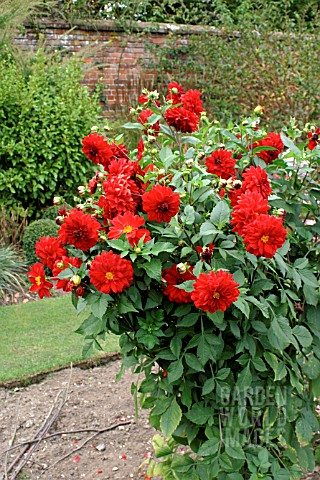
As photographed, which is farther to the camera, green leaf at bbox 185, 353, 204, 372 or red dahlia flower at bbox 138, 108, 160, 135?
red dahlia flower at bbox 138, 108, 160, 135

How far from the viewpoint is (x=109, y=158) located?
1.98 m

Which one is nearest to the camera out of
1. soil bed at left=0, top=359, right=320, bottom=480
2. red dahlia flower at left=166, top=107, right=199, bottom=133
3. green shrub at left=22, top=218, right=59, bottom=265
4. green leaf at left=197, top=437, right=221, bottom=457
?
green leaf at left=197, top=437, right=221, bottom=457

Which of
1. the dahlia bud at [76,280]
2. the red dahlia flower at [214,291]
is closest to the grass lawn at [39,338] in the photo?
the dahlia bud at [76,280]

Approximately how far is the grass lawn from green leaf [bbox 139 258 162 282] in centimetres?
194

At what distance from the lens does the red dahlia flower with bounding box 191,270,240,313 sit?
148 centimetres

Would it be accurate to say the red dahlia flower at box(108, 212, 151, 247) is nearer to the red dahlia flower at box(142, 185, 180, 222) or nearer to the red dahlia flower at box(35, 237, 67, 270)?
the red dahlia flower at box(142, 185, 180, 222)

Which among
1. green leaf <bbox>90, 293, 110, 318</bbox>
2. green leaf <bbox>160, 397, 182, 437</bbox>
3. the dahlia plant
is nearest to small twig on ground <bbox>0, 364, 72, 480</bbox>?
the dahlia plant

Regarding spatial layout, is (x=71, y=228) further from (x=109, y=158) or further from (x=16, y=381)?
(x=16, y=381)

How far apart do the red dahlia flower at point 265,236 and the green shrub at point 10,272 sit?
3.99 meters

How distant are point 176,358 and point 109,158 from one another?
0.67m

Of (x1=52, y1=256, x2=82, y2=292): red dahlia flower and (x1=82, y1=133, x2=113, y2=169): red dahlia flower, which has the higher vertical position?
(x1=82, y1=133, x2=113, y2=169): red dahlia flower

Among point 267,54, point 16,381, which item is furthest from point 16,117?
point 267,54

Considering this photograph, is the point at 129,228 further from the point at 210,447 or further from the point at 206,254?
the point at 210,447

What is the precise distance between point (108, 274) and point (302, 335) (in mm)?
658
